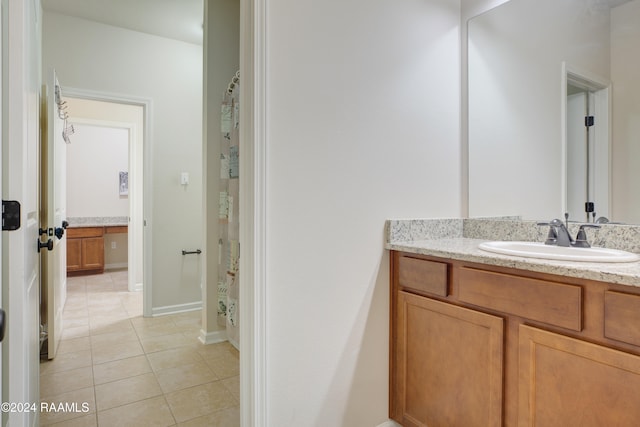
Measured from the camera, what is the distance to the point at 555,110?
1.76 metres

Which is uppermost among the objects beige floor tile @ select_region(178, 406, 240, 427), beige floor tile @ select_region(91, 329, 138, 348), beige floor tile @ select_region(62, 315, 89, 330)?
beige floor tile @ select_region(62, 315, 89, 330)

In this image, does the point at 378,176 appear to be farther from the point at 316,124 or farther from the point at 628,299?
the point at 628,299

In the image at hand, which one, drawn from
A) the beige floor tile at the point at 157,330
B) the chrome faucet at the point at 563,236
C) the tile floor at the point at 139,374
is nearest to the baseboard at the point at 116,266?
the tile floor at the point at 139,374

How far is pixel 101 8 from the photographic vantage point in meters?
3.05

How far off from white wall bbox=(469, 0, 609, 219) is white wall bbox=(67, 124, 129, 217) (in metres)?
5.41

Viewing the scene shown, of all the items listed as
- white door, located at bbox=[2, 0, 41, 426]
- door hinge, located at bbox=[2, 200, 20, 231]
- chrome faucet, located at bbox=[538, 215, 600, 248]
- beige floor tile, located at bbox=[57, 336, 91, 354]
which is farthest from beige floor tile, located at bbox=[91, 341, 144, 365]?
chrome faucet, located at bbox=[538, 215, 600, 248]

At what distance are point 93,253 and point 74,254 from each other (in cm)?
23

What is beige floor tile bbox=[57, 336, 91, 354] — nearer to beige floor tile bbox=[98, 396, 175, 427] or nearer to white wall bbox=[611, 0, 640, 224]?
beige floor tile bbox=[98, 396, 175, 427]

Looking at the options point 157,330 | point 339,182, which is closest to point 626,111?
point 339,182

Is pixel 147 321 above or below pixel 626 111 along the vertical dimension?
below

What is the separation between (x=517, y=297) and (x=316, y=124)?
1.00 m

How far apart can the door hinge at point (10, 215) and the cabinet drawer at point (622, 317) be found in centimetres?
173

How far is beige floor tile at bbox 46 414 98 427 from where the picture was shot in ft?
5.83

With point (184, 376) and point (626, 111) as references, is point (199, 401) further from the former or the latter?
point (626, 111)
